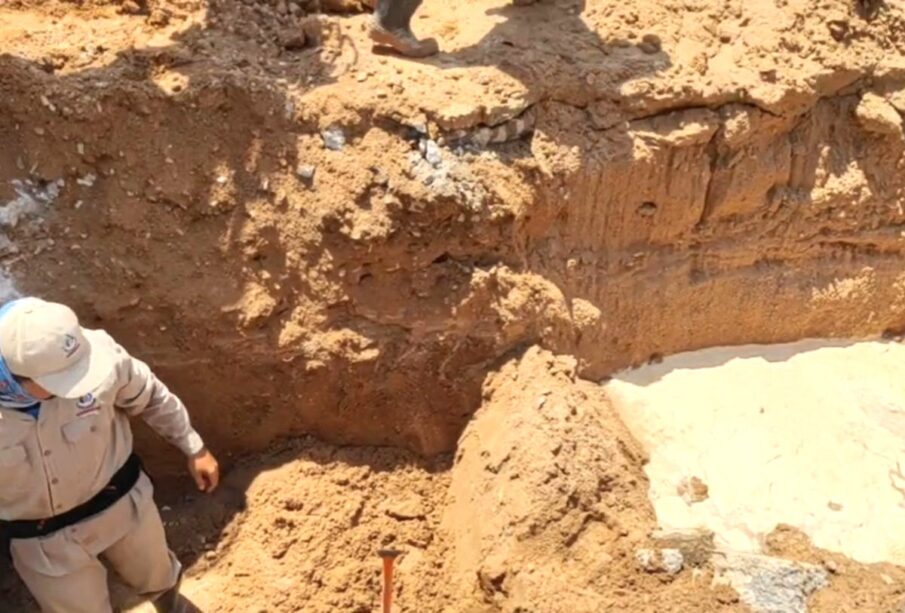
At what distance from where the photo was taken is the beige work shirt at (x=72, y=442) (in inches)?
108

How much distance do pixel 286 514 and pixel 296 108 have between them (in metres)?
1.45

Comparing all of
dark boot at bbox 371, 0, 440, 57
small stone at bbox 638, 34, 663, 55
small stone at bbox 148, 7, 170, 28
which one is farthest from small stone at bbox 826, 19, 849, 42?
small stone at bbox 148, 7, 170, 28

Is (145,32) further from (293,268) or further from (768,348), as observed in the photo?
(768,348)

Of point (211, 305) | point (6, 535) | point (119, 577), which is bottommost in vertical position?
point (119, 577)

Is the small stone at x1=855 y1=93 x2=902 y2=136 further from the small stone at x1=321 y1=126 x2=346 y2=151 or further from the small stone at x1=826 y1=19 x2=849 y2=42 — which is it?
the small stone at x1=321 y1=126 x2=346 y2=151

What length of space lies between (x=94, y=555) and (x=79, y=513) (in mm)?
157

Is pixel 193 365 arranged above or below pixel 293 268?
below

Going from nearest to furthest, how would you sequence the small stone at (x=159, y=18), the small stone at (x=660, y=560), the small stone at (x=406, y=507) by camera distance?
the small stone at (x=660, y=560)
the small stone at (x=406, y=507)
the small stone at (x=159, y=18)

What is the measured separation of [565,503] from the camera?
3410 millimetres

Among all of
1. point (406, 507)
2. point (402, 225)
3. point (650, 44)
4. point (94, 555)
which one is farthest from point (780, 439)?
Result: point (94, 555)

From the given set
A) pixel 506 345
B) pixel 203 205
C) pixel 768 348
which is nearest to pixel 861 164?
pixel 768 348

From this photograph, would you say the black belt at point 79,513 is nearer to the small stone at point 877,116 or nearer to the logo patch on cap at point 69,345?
the logo patch on cap at point 69,345

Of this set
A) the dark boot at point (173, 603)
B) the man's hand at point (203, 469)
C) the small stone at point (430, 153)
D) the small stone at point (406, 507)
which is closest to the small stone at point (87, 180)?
the man's hand at point (203, 469)

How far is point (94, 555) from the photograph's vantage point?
3.02 metres
